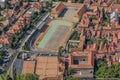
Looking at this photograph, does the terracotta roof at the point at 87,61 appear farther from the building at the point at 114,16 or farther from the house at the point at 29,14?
the house at the point at 29,14

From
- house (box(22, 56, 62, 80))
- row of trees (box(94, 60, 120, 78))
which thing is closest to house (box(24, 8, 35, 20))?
house (box(22, 56, 62, 80))

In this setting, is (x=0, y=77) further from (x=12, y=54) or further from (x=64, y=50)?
(x=64, y=50)

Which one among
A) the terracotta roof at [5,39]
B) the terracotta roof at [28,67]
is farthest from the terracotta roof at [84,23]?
the terracotta roof at [28,67]

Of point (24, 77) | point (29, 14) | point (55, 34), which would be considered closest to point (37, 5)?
point (29, 14)

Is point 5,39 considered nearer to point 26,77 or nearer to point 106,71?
point 26,77

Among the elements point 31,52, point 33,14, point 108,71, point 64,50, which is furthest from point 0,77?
point 33,14

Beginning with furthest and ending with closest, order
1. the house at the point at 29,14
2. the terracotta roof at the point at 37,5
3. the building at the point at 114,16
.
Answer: the terracotta roof at the point at 37,5 → the house at the point at 29,14 → the building at the point at 114,16
